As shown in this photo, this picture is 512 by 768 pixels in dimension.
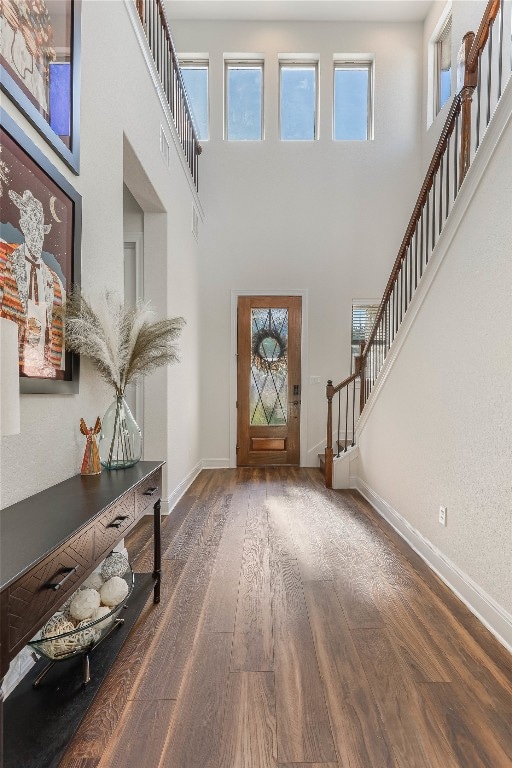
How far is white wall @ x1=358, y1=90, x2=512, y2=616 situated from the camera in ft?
6.83

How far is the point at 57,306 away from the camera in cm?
186

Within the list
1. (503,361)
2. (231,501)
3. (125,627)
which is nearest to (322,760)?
(125,627)

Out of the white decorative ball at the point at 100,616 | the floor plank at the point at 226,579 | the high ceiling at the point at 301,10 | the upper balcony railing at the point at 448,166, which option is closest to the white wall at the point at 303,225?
the high ceiling at the point at 301,10

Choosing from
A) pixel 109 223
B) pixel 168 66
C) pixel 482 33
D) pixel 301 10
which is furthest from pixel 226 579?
pixel 301 10

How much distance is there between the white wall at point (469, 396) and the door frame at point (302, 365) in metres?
2.74

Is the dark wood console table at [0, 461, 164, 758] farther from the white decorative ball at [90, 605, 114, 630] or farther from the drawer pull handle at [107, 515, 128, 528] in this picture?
the white decorative ball at [90, 605, 114, 630]

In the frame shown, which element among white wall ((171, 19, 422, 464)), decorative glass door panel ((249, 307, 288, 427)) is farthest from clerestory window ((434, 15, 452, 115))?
decorative glass door panel ((249, 307, 288, 427))

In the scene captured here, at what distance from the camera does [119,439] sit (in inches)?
86.2

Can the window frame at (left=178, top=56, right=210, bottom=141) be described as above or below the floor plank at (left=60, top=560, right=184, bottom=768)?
above

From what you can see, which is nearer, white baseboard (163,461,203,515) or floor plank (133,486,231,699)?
floor plank (133,486,231,699)

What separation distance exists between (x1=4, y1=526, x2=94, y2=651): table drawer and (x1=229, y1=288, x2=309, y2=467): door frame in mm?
4707

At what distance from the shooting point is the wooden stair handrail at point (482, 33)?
232 centimetres

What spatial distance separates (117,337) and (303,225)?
4.78 meters

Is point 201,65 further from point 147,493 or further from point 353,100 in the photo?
point 147,493
